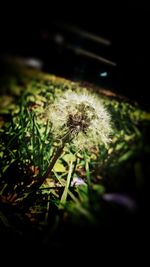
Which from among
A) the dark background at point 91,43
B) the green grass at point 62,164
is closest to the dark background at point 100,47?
the dark background at point 91,43

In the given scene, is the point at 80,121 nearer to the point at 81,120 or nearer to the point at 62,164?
the point at 81,120

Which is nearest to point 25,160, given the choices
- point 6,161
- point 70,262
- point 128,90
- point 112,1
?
point 6,161

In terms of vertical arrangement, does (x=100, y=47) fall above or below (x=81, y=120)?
above

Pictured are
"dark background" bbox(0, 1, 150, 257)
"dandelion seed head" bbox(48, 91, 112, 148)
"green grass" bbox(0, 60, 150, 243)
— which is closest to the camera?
"dark background" bbox(0, 1, 150, 257)

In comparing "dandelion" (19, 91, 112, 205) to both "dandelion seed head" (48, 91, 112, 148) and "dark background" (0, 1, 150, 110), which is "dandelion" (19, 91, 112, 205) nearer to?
"dandelion seed head" (48, 91, 112, 148)

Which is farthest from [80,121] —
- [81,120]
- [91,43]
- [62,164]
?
[91,43]

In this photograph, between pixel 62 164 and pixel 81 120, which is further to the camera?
pixel 62 164

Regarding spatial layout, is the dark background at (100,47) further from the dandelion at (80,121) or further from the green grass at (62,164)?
the dandelion at (80,121)

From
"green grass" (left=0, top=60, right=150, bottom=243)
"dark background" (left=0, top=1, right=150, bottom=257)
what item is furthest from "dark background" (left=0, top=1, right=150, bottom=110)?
"green grass" (left=0, top=60, right=150, bottom=243)

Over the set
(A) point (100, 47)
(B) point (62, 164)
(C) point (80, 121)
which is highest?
(A) point (100, 47)

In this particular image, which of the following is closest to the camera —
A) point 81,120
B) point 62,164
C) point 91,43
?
point 81,120

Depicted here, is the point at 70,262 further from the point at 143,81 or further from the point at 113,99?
the point at 113,99
